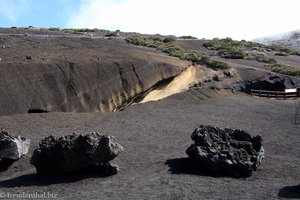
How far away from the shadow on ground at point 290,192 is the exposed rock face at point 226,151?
1.85 m

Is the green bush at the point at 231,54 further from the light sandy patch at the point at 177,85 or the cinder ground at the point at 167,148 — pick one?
the cinder ground at the point at 167,148

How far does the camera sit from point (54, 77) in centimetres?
2595

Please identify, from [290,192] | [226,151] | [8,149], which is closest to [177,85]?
[226,151]

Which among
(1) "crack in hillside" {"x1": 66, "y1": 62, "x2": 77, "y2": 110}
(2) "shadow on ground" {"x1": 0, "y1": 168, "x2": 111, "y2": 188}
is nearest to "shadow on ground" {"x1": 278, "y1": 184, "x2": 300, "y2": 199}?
(2) "shadow on ground" {"x1": 0, "y1": 168, "x2": 111, "y2": 188}

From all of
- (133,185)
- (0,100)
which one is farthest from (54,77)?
(133,185)

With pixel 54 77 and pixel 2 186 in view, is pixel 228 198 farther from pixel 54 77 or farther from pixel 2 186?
pixel 54 77

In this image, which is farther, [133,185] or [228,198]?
[133,185]

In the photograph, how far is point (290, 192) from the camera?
14102 mm

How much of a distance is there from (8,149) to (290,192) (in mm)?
9149

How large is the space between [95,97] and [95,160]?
11187mm

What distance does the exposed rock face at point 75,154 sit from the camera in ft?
52.0

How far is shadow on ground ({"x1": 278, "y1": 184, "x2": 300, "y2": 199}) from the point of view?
13.8 m

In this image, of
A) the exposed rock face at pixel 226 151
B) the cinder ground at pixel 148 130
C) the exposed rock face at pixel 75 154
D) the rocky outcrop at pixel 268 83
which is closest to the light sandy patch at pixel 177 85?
the cinder ground at pixel 148 130

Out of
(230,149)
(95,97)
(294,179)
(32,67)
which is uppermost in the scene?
(32,67)
